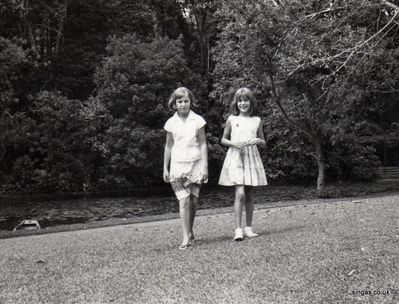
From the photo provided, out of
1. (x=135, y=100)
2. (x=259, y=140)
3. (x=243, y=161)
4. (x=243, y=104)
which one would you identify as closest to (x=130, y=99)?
(x=135, y=100)

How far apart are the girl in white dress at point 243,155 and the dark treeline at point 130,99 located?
1120 cm

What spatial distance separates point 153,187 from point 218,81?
697 centimetres

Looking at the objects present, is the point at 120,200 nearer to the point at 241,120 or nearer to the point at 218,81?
the point at 218,81

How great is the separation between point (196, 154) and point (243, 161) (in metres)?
0.71

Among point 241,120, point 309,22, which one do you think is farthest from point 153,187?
point 241,120

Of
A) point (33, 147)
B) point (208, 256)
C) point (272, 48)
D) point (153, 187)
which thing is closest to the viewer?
point (208, 256)

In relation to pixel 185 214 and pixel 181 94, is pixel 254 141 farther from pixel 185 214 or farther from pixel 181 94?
pixel 185 214

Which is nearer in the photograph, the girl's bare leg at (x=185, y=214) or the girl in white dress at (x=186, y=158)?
the girl's bare leg at (x=185, y=214)

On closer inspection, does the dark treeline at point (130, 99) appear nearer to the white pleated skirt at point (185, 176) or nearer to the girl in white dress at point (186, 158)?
the girl in white dress at point (186, 158)

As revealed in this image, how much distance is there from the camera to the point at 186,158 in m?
6.43

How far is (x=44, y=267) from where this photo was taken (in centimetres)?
548

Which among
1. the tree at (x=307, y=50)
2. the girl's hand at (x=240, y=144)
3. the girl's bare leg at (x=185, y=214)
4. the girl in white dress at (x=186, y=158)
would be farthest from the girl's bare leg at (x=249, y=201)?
the tree at (x=307, y=50)

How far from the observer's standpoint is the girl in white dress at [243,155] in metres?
6.68

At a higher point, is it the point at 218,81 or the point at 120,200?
the point at 218,81
